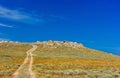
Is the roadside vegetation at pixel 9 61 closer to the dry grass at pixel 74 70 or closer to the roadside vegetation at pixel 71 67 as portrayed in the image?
the roadside vegetation at pixel 71 67

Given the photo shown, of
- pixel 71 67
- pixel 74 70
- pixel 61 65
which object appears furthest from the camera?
pixel 61 65

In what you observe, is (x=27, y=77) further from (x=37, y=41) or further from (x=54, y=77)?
(x=37, y=41)

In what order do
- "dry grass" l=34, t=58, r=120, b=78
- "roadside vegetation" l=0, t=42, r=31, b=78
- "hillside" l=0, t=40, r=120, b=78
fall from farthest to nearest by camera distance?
"roadside vegetation" l=0, t=42, r=31, b=78 → "hillside" l=0, t=40, r=120, b=78 → "dry grass" l=34, t=58, r=120, b=78

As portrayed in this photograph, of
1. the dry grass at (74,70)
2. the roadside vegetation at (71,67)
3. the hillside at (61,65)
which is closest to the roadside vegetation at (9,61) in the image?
the hillside at (61,65)

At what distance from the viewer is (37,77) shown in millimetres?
43500

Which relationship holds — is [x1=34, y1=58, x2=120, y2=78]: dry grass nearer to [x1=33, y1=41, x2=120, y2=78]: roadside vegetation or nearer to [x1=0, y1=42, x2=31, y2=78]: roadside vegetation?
[x1=33, y1=41, x2=120, y2=78]: roadside vegetation

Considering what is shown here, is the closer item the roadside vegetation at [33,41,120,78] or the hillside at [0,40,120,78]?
the roadside vegetation at [33,41,120,78]

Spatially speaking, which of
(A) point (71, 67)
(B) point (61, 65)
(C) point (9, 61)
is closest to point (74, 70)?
(A) point (71, 67)

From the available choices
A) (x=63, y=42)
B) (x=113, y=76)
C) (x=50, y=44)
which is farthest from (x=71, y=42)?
(x=113, y=76)

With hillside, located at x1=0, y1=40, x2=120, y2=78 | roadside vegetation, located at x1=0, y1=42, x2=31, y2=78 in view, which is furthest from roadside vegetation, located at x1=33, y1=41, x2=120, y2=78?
roadside vegetation, located at x1=0, y1=42, x2=31, y2=78

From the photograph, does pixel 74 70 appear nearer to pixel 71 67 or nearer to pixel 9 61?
pixel 71 67

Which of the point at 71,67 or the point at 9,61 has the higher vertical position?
the point at 9,61

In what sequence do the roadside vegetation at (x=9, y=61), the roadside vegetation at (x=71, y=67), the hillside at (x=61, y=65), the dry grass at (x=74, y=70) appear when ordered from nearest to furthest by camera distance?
the dry grass at (x=74, y=70) < the roadside vegetation at (x=71, y=67) < the hillside at (x=61, y=65) < the roadside vegetation at (x=9, y=61)

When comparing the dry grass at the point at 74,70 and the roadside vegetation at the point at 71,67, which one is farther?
the roadside vegetation at the point at 71,67
